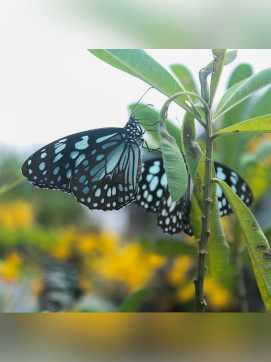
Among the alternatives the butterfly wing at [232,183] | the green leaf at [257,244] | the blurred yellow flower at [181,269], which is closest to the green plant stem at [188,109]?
the green leaf at [257,244]

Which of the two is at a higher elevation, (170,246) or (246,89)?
(246,89)

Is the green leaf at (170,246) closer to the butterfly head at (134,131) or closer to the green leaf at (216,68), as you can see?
the butterfly head at (134,131)

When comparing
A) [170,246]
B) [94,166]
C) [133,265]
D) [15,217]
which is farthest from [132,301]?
[15,217]

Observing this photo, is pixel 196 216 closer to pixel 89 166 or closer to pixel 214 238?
pixel 214 238

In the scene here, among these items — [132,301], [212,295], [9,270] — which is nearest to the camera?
[132,301]
